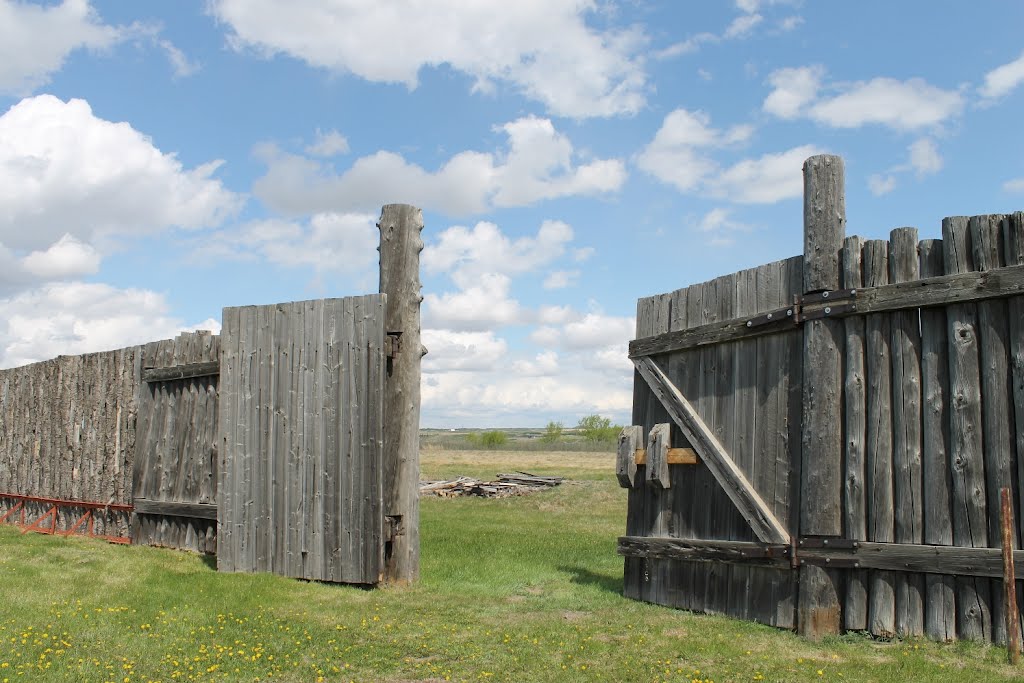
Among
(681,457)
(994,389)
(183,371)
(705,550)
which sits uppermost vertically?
(183,371)

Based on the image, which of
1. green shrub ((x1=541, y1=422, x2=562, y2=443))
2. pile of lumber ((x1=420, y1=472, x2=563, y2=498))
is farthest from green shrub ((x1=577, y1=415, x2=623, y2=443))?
pile of lumber ((x1=420, y1=472, x2=563, y2=498))

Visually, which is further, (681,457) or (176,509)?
(176,509)

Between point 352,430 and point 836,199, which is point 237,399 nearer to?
point 352,430

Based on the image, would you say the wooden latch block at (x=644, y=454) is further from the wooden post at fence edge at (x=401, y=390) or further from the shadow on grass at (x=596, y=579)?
the wooden post at fence edge at (x=401, y=390)

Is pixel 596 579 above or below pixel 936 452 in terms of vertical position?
below

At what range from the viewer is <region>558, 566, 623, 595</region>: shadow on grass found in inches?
384

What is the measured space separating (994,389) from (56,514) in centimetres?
1329

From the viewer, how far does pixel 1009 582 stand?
621cm

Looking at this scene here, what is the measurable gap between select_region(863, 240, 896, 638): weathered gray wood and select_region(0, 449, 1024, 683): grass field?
27 cm

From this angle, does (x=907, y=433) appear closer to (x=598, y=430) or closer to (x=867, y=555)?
(x=867, y=555)

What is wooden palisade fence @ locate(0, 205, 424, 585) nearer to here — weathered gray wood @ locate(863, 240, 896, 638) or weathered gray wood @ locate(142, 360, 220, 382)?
weathered gray wood @ locate(142, 360, 220, 382)

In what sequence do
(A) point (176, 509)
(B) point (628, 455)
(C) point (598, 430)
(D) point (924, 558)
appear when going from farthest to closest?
(C) point (598, 430) < (A) point (176, 509) < (B) point (628, 455) < (D) point (924, 558)

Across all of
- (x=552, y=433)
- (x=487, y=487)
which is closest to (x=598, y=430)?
(x=552, y=433)

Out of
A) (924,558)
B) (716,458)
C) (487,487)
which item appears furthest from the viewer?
(487,487)
